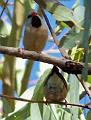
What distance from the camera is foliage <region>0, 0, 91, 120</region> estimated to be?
2.93 ft

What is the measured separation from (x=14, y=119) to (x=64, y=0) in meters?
0.37

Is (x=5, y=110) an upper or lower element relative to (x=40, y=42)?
lower

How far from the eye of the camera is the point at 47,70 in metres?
1.07

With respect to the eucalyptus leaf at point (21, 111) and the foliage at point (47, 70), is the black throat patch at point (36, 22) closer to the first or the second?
the foliage at point (47, 70)

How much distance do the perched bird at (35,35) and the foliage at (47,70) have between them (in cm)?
4

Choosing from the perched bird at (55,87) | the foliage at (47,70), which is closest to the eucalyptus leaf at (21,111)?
the foliage at (47,70)

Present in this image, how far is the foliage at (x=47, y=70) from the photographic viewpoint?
894 millimetres

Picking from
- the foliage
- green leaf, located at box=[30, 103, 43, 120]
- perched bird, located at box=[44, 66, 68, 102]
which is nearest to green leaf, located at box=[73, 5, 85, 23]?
the foliage

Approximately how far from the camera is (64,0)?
2.83 ft

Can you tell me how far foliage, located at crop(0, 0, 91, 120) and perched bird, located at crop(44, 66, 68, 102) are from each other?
0.06 metres

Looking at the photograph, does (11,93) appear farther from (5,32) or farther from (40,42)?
(40,42)

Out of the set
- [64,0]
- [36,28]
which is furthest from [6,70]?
[64,0]

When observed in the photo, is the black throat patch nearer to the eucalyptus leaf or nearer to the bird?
the bird

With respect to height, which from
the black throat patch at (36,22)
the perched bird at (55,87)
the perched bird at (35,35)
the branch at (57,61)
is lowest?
the perched bird at (55,87)
